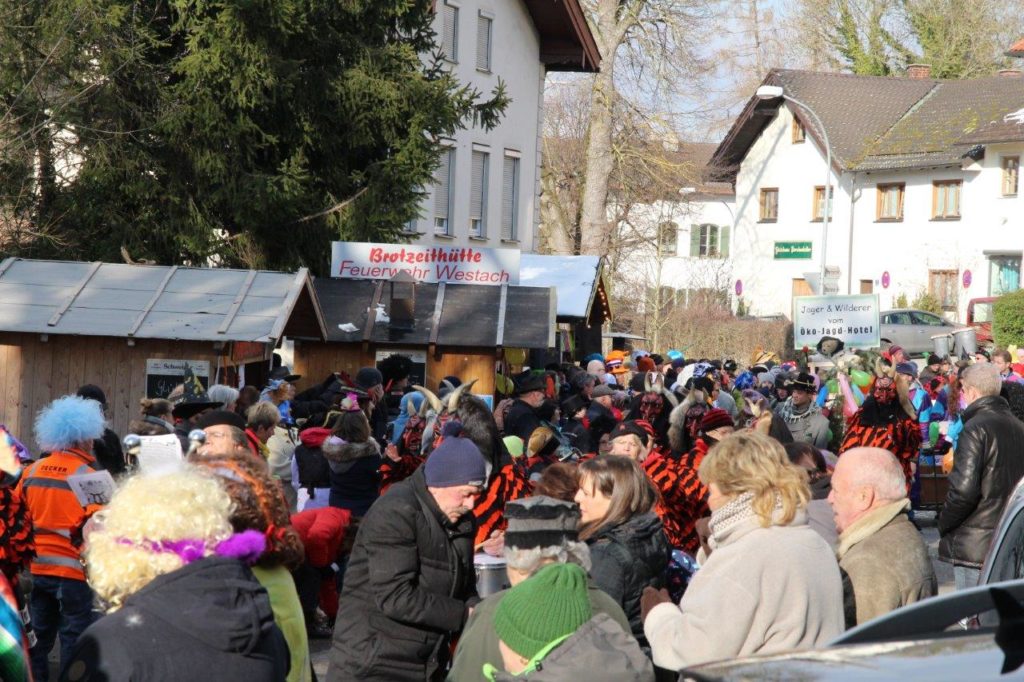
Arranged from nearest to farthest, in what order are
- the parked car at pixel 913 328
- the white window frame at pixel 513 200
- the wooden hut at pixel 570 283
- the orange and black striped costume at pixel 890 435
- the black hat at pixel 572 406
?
the orange and black striped costume at pixel 890 435
the black hat at pixel 572 406
the wooden hut at pixel 570 283
the white window frame at pixel 513 200
the parked car at pixel 913 328

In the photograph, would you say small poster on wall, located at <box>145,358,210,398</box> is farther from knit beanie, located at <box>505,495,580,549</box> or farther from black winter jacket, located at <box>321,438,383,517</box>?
knit beanie, located at <box>505,495,580,549</box>

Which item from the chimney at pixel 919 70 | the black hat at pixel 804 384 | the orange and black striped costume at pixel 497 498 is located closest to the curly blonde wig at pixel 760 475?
the orange and black striped costume at pixel 497 498

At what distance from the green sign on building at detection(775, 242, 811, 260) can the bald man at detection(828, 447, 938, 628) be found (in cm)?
4346

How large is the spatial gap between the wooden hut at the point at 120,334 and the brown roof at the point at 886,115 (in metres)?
38.7

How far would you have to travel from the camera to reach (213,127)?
1978 centimetres

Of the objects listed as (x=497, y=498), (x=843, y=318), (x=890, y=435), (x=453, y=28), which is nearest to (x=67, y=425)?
(x=497, y=498)

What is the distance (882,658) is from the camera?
2.57 meters

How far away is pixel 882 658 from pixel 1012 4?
6120 centimetres

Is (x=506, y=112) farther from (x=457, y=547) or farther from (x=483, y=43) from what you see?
(x=457, y=547)

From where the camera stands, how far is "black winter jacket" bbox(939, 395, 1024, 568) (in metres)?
8.23

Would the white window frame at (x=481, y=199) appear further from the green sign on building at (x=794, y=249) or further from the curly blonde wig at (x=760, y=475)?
the curly blonde wig at (x=760, y=475)

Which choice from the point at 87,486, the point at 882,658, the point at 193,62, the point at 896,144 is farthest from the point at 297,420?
the point at 896,144

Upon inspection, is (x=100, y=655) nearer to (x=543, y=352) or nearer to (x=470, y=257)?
(x=470, y=257)

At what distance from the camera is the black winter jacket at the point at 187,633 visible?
314 cm
